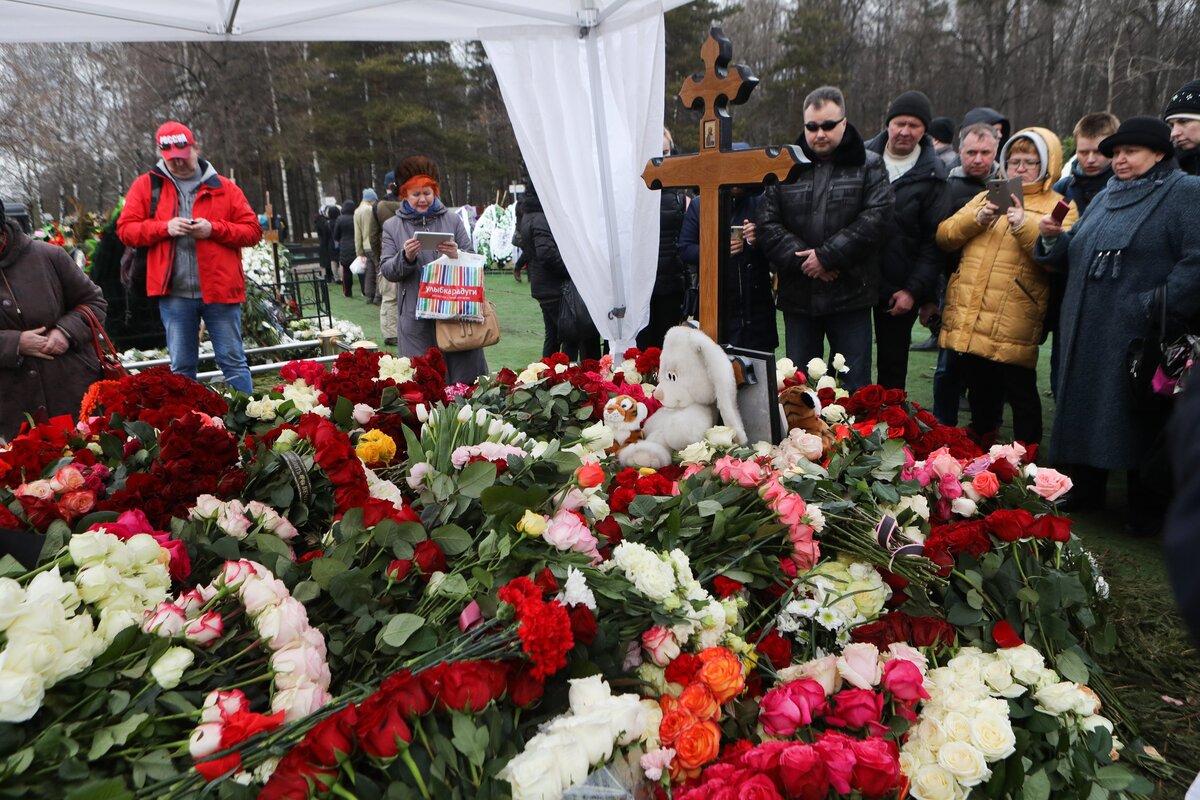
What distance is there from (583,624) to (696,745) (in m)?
0.25

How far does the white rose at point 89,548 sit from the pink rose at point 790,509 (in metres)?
1.20

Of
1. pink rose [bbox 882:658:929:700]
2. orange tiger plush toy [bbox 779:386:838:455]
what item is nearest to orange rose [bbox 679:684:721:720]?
pink rose [bbox 882:658:929:700]

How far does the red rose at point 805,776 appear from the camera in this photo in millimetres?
1079

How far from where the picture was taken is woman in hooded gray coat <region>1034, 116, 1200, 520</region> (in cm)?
312

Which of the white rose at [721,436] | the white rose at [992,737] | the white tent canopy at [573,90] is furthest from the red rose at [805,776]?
the white tent canopy at [573,90]

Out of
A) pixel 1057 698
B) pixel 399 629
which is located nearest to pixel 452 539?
pixel 399 629

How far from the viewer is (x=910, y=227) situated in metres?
4.11

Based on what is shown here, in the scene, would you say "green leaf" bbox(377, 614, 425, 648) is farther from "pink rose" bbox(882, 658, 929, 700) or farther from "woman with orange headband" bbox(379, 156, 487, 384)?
"woman with orange headband" bbox(379, 156, 487, 384)

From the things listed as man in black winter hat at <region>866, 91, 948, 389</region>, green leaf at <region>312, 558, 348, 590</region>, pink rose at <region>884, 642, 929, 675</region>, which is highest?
man in black winter hat at <region>866, 91, 948, 389</region>

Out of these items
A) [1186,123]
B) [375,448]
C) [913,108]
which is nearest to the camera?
[375,448]

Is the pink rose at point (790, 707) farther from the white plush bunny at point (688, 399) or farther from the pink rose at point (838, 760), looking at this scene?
the white plush bunny at point (688, 399)

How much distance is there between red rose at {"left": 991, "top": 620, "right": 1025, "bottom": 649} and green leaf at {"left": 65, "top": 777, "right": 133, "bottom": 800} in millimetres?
1531

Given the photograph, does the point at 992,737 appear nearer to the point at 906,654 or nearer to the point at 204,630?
the point at 906,654

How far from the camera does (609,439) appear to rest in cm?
220
